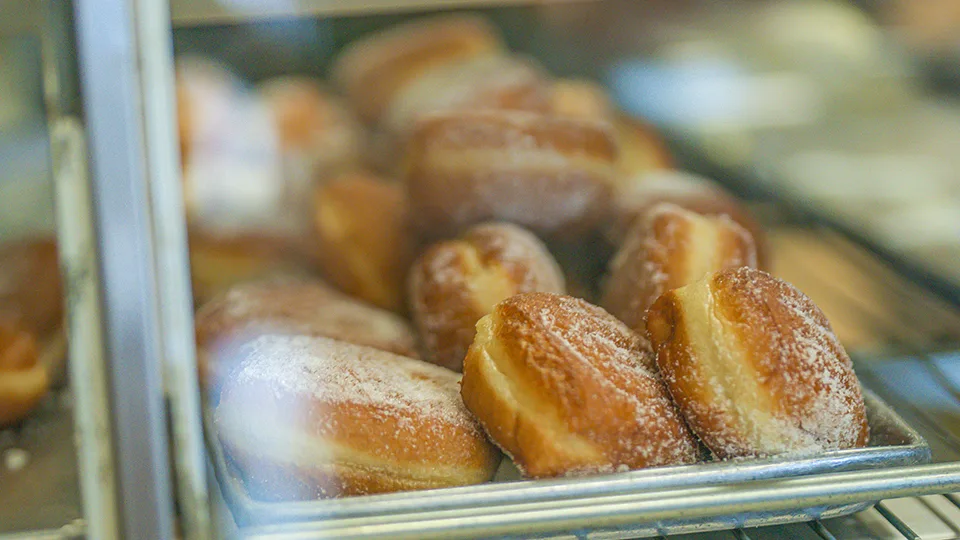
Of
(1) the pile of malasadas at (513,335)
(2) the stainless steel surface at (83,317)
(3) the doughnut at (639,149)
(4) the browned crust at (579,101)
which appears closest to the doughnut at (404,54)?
(4) the browned crust at (579,101)

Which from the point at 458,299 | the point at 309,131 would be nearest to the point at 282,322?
the point at 458,299

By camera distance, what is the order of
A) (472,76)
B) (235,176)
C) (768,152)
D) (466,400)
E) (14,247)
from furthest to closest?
(768,152)
(472,76)
(235,176)
(14,247)
(466,400)

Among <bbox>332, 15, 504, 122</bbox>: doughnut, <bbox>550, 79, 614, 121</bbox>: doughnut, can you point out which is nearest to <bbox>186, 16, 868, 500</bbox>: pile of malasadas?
<bbox>550, 79, 614, 121</bbox>: doughnut

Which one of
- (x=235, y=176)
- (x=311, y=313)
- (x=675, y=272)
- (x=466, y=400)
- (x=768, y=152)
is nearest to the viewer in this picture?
(x=466, y=400)

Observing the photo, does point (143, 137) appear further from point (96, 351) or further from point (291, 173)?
point (291, 173)

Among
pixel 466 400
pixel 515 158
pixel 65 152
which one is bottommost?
pixel 466 400

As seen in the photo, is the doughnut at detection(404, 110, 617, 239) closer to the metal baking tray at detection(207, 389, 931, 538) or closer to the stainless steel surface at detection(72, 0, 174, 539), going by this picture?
the metal baking tray at detection(207, 389, 931, 538)

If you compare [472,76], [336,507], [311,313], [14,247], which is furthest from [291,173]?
[336,507]
